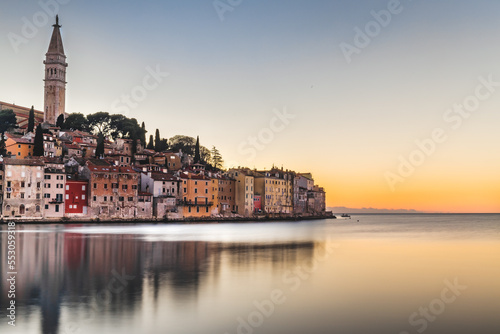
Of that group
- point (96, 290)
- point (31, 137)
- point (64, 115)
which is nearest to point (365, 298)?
point (96, 290)

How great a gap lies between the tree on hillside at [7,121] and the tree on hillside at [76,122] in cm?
584

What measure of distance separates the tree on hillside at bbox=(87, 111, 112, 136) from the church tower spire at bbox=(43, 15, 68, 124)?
4838mm

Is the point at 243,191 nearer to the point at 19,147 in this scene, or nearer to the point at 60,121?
the point at 19,147

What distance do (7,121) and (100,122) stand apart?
11.1 metres

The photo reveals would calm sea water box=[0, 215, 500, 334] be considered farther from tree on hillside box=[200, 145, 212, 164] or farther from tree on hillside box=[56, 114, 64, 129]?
tree on hillside box=[200, 145, 212, 164]

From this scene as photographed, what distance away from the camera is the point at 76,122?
2498 inches

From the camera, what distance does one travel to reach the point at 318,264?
1772 centimetres

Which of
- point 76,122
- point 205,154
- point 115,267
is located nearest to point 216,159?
point 205,154

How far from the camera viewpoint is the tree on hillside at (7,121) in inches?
2387

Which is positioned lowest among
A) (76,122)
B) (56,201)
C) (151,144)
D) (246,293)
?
(246,293)

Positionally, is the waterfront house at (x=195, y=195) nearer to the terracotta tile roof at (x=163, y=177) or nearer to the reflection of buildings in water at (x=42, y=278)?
the terracotta tile roof at (x=163, y=177)

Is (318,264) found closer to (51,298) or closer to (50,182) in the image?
(51,298)

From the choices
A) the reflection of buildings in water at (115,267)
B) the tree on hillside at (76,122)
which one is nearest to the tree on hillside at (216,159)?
the tree on hillside at (76,122)

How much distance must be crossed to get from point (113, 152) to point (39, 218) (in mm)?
16699
